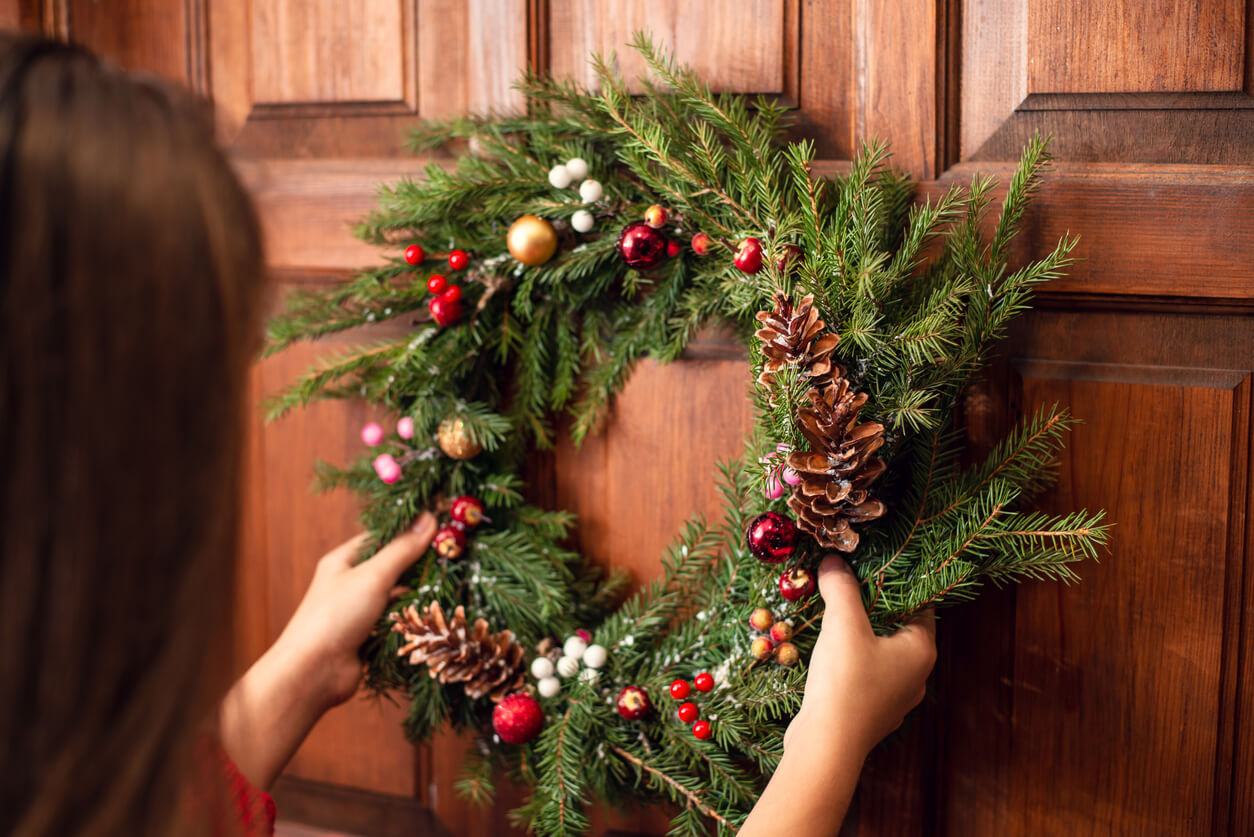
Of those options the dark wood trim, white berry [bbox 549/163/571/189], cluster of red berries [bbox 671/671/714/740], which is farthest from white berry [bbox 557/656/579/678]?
white berry [bbox 549/163/571/189]

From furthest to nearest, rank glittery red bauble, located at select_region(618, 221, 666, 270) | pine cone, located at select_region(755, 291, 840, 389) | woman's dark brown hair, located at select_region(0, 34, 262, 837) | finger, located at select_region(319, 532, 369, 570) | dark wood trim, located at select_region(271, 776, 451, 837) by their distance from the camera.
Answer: dark wood trim, located at select_region(271, 776, 451, 837), finger, located at select_region(319, 532, 369, 570), glittery red bauble, located at select_region(618, 221, 666, 270), pine cone, located at select_region(755, 291, 840, 389), woman's dark brown hair, located at select_region(0, 34, 262, 837)

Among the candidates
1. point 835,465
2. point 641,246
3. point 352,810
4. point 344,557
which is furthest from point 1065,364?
point 352,810

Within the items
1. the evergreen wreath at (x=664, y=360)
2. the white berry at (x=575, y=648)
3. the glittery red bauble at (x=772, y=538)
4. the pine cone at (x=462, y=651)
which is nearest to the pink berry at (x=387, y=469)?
the evergreen wreath at (x=664, y=360)

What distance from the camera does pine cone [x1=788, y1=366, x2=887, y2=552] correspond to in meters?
0.60

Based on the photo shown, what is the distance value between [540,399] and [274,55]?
503 millimetres

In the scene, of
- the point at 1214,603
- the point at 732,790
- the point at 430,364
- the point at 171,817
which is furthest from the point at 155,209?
the point at 1214,603

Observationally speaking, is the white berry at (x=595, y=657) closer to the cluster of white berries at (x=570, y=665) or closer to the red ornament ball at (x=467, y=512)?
the cluster of white berries at (x=570, y=665)

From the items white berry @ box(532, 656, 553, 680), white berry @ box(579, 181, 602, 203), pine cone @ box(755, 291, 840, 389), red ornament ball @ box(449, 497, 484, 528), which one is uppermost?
white berry @ box(579, 181, 602, 203)

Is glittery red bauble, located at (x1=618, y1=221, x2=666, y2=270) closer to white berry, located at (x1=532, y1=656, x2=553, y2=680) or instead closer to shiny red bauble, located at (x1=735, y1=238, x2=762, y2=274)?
shiny red bauble, located at (x1=735, y1=238, x2=762, y2=274)

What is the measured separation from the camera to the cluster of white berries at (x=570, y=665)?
76 cm

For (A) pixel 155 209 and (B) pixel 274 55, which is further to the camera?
(B) pixel 274 55

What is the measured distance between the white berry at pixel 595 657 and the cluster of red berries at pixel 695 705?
0.08 meters

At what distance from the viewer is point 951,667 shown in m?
0.78

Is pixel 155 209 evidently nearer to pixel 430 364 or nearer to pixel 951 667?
pixel 430 364
